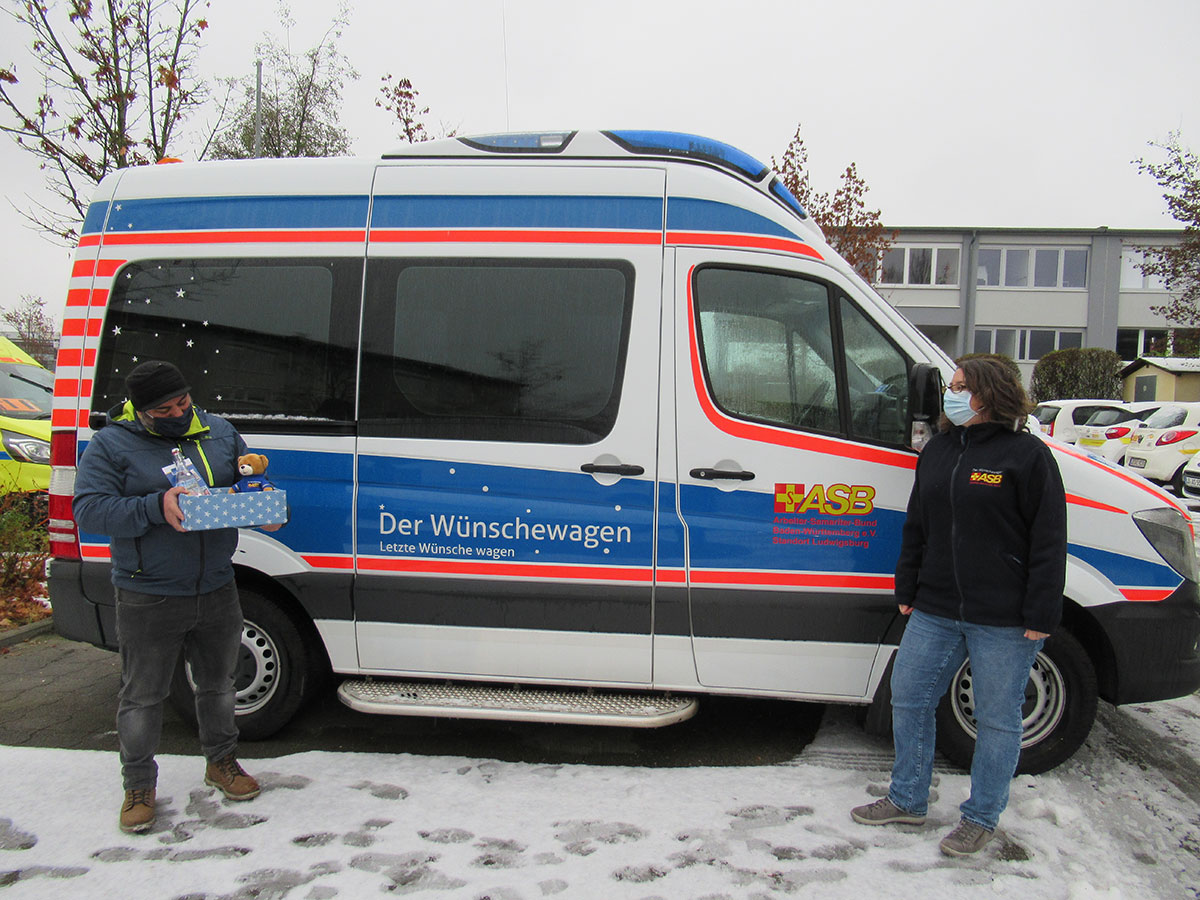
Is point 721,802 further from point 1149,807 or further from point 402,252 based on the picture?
point 402,252

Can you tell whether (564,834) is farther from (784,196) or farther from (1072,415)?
(1072,415)

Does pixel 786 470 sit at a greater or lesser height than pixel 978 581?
greater

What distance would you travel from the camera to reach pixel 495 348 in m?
3.51

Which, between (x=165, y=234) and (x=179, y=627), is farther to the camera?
(x=165, y=234)

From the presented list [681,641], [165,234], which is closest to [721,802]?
[681,641]

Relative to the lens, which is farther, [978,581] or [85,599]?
[85,599]

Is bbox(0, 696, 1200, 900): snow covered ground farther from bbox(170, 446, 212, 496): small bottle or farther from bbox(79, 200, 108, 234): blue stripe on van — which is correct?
bbox(79, 200, 108, 234): blue stripe on van

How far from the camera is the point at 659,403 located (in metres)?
3.40

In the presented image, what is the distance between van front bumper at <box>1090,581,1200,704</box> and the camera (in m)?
3.28

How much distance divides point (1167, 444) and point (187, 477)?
14654 millimetres

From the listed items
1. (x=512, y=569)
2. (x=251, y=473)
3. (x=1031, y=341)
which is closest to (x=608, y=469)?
(x=512, y=569)

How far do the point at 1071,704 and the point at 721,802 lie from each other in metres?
1.53

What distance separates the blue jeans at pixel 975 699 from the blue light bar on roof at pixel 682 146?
6.96ft

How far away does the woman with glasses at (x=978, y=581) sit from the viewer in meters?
2.66
